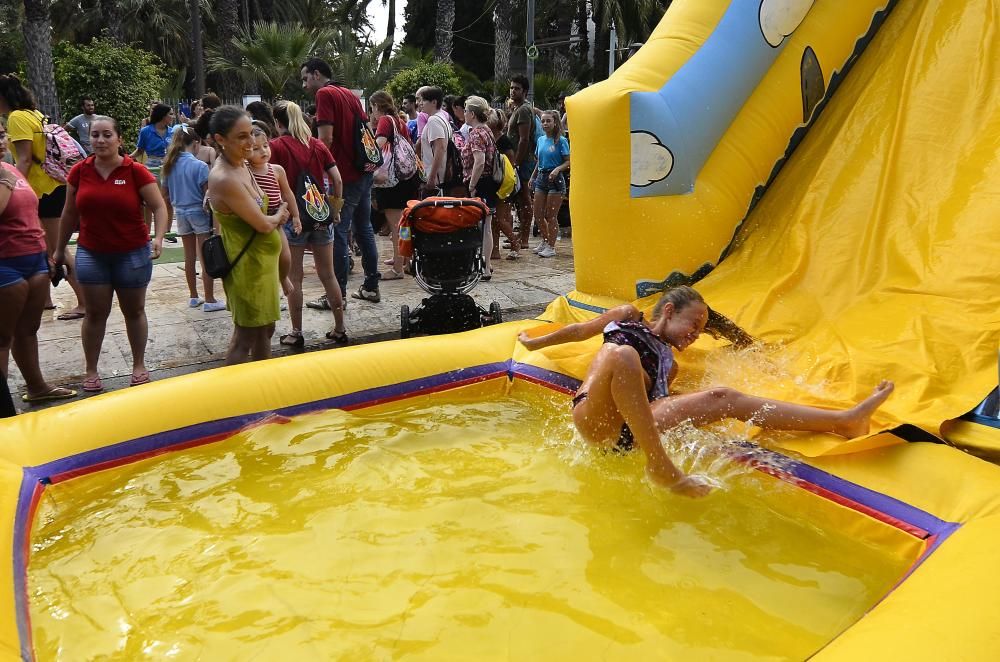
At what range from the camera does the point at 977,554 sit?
89.7 inches

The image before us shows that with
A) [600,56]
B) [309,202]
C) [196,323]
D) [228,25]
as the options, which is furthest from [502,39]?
[309,202]

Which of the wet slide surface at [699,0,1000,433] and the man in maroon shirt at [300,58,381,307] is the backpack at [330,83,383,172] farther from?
the wet slide surface at [699,0,1000,433]

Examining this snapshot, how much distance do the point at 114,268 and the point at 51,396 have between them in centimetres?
77

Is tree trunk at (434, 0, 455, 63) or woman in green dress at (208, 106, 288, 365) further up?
tree trunk at (434, 0, 455, 63)

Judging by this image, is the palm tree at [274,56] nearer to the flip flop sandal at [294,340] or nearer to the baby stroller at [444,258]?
the flip flop sandal at [294,340]

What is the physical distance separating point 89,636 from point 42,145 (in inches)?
166

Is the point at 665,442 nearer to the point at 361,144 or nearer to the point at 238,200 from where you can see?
the point at 238,200

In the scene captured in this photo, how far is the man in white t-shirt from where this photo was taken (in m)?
6.80

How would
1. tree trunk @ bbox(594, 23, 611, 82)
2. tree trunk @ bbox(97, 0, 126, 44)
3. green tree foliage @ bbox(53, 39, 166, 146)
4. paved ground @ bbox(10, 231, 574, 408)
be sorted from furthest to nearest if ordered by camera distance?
1. tree trunk @ bbox(594, 23, 611, 82)
2. tree trunk @ bbox(97, 0, 126, 44)
3. green tree foliage @ bbox(53, 39, 166, 146)
4. paved ground @ bbox(10, 231, 574, 408)

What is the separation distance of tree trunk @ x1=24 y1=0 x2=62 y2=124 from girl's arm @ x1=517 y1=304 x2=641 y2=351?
12.5 meters

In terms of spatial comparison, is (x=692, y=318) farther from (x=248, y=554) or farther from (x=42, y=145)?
(x=42, y=145)

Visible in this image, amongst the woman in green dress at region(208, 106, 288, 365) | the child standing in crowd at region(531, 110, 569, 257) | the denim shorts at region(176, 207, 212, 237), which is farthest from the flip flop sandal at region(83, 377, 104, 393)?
the child standing in crowd at region(531, 110, 569, 257)

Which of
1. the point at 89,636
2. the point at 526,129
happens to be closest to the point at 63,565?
the point at 89,636

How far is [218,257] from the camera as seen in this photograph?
4020 millimetres
